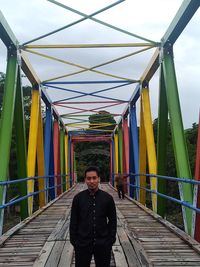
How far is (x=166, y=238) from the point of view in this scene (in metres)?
6.29

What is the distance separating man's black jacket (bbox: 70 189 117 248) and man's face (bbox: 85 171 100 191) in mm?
53

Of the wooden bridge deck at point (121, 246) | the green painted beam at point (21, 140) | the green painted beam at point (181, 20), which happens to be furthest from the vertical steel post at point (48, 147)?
the green painted beam at point (181, 20)

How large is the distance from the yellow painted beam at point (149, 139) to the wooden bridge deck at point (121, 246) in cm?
204

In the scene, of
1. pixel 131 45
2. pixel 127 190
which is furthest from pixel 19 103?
pixel 127 190

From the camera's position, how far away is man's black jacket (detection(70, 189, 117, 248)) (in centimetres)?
346

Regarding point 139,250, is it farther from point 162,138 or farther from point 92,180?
point 162,138

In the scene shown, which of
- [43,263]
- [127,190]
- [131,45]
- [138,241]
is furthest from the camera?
[127,190]

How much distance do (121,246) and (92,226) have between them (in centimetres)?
241

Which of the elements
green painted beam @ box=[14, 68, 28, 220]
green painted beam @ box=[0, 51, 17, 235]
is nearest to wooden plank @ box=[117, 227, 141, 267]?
green painted beam @ box=[0, 51, 17, 235]

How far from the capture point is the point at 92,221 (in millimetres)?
3482

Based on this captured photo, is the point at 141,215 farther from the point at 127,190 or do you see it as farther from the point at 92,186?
the point at 127,190

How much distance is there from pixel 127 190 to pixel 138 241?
1148 centimetres

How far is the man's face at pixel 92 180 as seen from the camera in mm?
3547

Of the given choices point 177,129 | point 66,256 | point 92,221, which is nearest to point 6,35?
point 177,129
